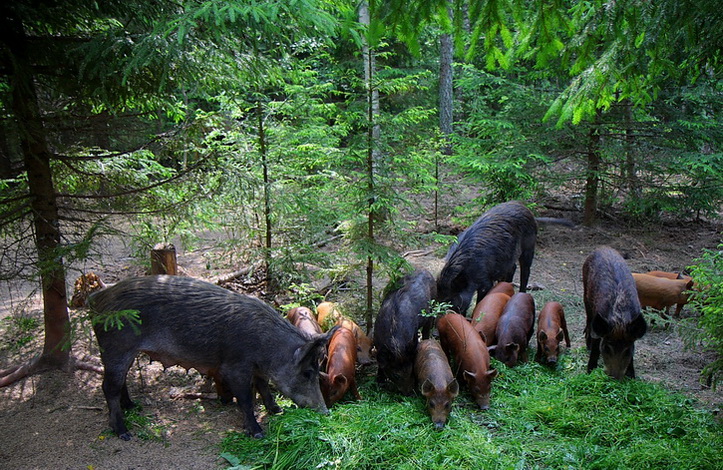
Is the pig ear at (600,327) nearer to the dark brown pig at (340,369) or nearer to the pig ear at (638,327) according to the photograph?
the pig ear at (638,327)

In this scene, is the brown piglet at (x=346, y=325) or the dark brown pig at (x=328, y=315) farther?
the dark brown pig at (x=328, y=315)

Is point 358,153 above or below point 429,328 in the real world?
above

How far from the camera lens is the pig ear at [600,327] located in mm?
Result: 5969

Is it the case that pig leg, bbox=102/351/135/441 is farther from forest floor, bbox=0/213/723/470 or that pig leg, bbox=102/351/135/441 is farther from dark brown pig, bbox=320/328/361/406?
dark brown pig, bbox=320/328/361/406

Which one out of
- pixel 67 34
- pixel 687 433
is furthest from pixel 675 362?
pixel 67 34

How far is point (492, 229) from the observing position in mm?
9219

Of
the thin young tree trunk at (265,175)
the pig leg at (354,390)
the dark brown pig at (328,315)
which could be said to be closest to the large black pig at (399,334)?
the pig leg at (354,390)

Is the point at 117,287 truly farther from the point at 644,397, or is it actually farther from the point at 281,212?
the point at 644,397

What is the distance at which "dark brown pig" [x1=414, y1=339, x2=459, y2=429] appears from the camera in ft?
17.8

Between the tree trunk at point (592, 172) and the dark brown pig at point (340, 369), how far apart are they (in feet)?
28.4

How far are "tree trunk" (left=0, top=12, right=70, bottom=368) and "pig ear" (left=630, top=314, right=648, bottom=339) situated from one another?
6.11 metres

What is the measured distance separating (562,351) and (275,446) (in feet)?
15.1

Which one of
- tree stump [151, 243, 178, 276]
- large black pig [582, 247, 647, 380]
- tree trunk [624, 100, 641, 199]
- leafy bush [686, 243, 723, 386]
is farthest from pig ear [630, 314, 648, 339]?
tree trunk [624, 100, 641, 199]

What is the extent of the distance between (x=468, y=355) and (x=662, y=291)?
3930mm
